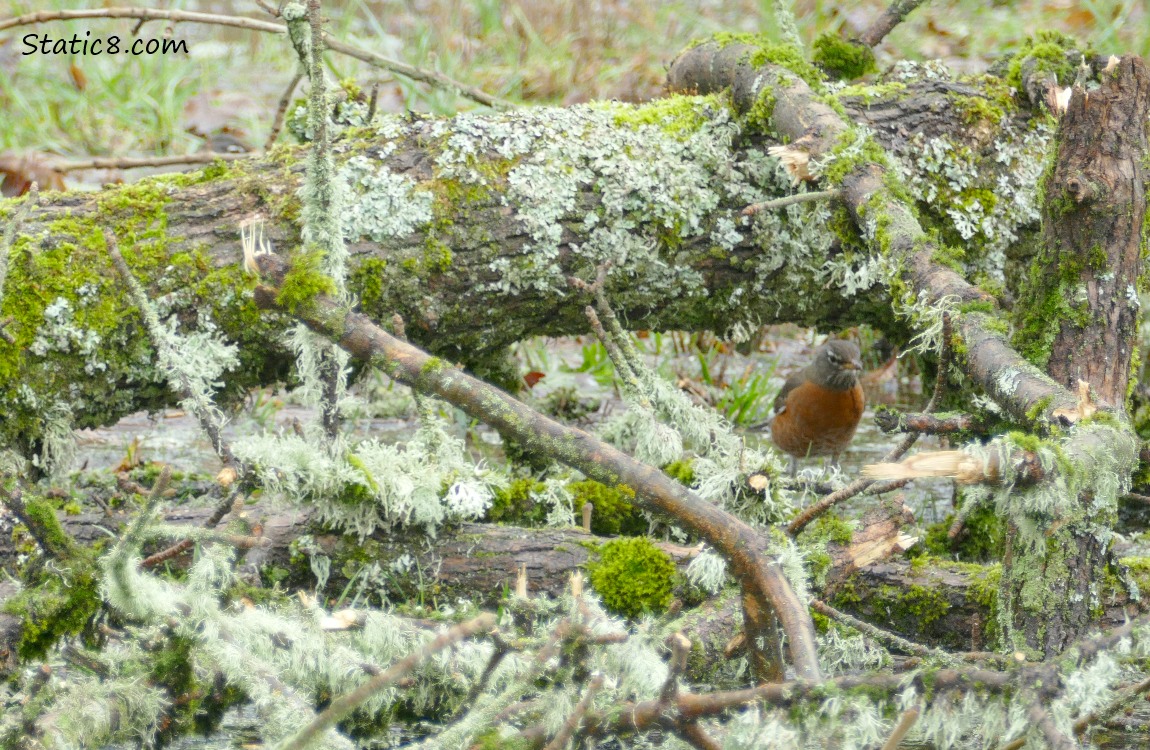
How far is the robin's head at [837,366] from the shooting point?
5.40m

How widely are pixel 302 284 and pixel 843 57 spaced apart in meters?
3.36

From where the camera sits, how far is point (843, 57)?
4797mm

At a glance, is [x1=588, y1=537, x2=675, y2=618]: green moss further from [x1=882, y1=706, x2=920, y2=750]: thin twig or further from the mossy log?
[x1=882, y1=706, x2=920, y2=750]: thin twig

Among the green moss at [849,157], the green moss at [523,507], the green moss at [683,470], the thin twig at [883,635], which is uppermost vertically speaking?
the green moss at [849,157]

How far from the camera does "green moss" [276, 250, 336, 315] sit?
6.76 feet

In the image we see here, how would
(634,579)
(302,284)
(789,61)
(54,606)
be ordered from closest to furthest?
(302,284) < (54,606) < (634,579) < (789,61)

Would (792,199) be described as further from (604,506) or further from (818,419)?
(818,419)

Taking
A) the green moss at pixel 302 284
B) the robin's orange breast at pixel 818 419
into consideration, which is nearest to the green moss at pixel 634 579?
the green moss at pixel 302 284

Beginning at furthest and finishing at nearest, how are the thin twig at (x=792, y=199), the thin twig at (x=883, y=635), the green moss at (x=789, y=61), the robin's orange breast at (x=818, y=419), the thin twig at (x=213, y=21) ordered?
the robin's orange breast at (x=818, y=419) → the thin twig at (x=213, y=21) → the green moss at (x=789, y=61) → the thin twig at (x=792, y=199) → the thin twig at (x=883, y=635)

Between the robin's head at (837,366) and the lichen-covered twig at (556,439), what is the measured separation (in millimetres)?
3341

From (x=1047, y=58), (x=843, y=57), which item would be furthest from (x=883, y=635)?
(x=843, y=57)

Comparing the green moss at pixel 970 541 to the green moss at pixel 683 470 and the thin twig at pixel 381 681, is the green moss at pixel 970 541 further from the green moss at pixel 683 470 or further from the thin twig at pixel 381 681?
the thin twig at pixel 381 681

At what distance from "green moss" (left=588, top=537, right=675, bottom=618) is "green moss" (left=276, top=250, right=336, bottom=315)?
1.43 meters

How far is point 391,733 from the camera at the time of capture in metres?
2.88
